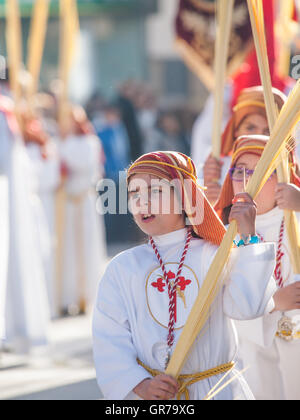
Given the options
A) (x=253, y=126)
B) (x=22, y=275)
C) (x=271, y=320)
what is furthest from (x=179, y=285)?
(x=22, y=275)

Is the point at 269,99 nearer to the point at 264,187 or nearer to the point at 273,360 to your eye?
the point at 264,187

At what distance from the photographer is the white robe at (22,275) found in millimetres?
6559

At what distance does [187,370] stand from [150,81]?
14.4 meters

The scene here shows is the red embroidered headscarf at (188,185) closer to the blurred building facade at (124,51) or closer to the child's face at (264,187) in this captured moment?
the child's face at (264,187)

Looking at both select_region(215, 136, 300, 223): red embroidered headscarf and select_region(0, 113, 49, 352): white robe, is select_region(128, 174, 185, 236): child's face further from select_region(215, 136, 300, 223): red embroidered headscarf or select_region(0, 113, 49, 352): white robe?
select_region(0, 113, 49, 352): white robe

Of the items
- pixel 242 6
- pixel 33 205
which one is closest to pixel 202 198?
pixel 242 6

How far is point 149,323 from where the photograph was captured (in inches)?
122

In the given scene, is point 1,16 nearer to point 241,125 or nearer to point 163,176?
point 241,125

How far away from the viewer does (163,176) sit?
3.12 m

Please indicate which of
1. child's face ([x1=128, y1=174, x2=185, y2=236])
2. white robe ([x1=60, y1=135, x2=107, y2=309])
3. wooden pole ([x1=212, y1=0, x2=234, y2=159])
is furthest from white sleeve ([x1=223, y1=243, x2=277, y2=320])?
white robe ([x1=60, y1=135, x2=107, y2=309])

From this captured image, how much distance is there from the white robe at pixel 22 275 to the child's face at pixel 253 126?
2.46 metres

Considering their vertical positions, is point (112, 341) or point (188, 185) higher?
point (188, 185)

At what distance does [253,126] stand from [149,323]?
1.44 m

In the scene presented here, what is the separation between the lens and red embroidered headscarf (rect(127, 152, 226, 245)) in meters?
3.12
